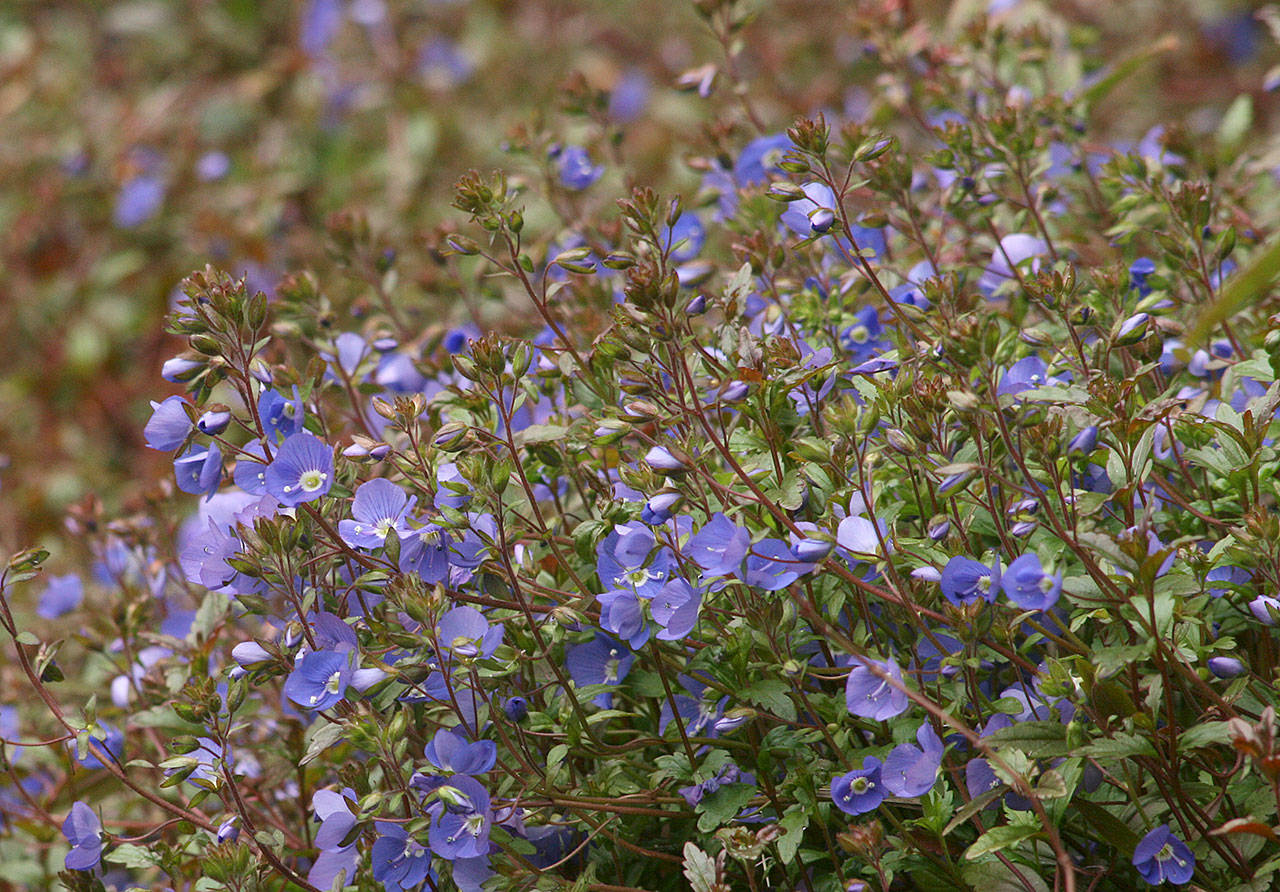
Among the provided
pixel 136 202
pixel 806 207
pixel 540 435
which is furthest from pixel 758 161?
pixel 136 202

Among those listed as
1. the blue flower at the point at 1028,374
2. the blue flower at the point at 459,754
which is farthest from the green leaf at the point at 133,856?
the blue flower at the point at 1028,374

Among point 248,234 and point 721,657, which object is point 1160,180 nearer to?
point 721,657

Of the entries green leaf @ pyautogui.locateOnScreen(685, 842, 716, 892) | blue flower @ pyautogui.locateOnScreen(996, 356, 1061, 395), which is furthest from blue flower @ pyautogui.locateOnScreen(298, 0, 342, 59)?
green leaf @ pyautogui.locateOnScreen(685, 842, 716, 892)

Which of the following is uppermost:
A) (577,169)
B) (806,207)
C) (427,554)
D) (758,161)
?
(577,169)

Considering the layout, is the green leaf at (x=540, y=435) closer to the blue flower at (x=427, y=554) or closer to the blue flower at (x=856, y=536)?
the blue flower at (x=427, y=554)

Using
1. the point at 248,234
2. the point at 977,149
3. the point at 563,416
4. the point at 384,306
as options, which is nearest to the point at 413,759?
the point at 563,416

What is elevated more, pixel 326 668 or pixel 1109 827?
pixel 326 668

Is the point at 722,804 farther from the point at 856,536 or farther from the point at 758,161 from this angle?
the point at 758,161

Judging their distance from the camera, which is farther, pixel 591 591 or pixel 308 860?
pixel 308 860

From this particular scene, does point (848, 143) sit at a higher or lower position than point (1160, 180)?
higher
